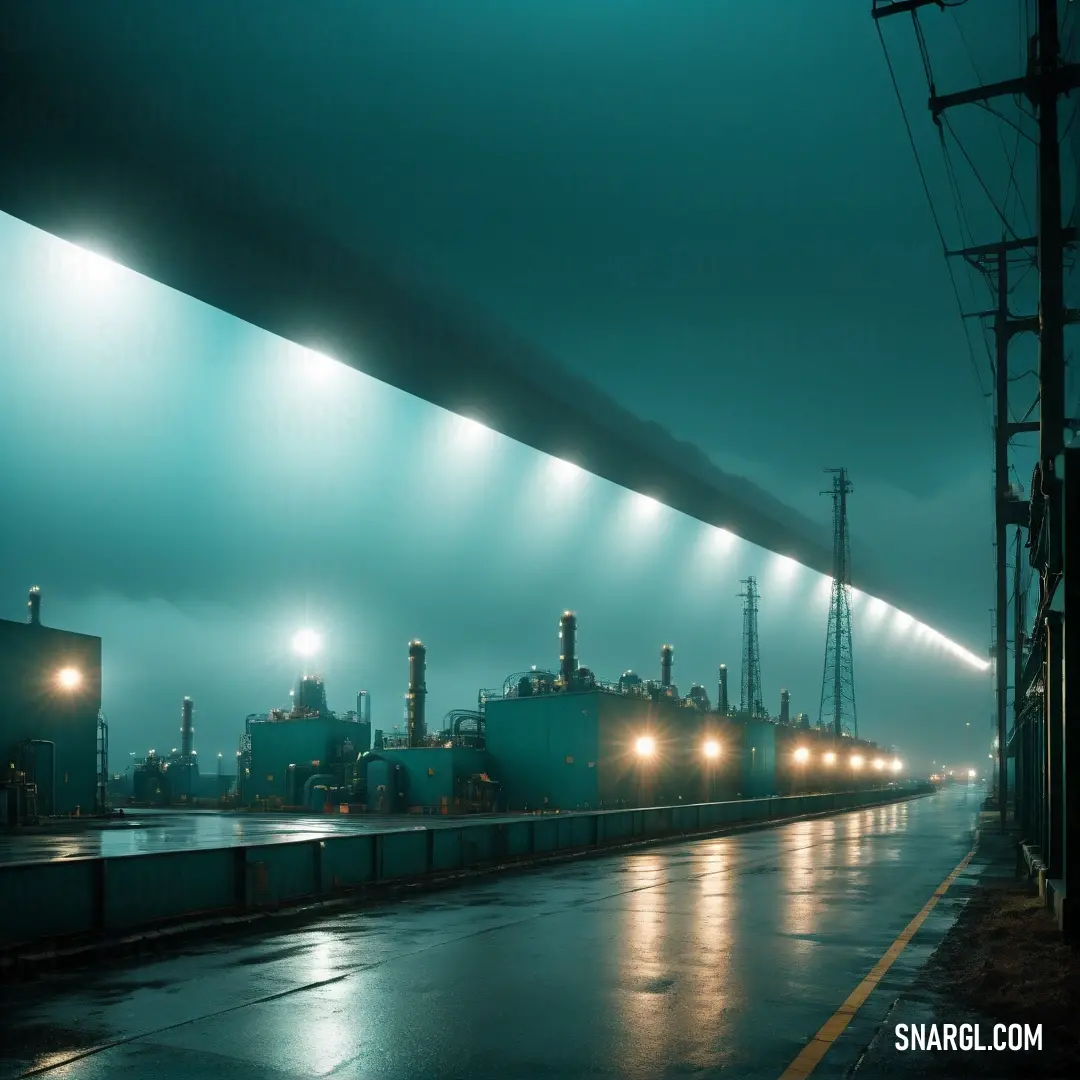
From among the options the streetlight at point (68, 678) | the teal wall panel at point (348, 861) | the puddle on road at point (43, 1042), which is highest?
the streetlight at point (68, 678)

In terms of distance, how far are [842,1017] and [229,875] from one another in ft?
29.3

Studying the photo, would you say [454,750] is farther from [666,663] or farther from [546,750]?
[666,663]

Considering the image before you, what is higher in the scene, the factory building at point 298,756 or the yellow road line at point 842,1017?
the yellow road line at point 842,1017

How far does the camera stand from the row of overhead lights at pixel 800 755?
191 feet

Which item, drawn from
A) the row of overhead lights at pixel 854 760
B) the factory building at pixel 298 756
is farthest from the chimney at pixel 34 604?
the row of overhead lights at pixel 854 760

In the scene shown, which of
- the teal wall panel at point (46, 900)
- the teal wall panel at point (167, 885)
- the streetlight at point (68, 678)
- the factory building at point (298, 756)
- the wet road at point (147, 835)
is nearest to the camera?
the teal wall panel at point (46, 900)

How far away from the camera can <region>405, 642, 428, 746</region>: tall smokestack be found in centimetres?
6862

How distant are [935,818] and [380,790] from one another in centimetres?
2646

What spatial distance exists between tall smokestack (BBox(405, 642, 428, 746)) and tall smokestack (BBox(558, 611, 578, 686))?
334 inches

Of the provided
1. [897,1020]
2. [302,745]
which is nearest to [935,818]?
[302,745]

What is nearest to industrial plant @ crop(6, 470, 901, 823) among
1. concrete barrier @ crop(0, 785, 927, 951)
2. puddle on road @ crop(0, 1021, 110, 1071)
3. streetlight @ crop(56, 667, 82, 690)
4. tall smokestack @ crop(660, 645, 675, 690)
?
streetlight @ crop(56, 667, 82, 690)

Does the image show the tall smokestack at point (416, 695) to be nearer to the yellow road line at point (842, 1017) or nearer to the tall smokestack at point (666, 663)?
the tall smokestack at point (666, 663)

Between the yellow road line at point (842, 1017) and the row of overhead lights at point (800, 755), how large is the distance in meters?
42.9

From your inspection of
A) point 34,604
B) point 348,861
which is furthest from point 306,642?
point 348,861
